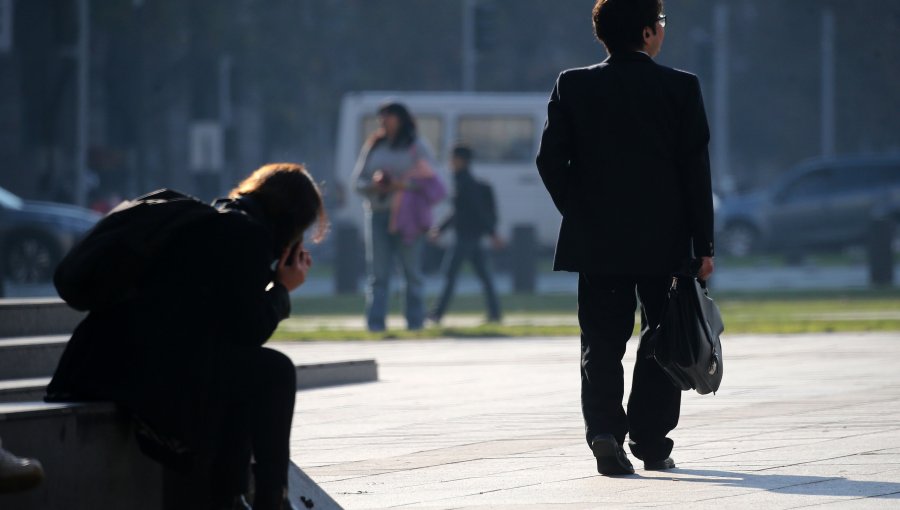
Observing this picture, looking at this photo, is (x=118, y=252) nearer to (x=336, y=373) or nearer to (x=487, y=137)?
(x=336, y=373)

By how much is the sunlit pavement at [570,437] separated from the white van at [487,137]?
57.1 ft

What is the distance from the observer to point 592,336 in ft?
21.1

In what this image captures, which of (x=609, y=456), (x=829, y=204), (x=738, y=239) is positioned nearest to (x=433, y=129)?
(x=829, y=204)

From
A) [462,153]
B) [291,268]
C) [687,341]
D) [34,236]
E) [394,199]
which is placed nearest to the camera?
[291,268]

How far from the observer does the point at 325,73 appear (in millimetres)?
48406

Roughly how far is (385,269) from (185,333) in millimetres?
10107

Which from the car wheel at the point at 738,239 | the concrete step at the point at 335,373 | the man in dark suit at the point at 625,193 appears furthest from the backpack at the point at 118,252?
the car wheel at the point at 738,239

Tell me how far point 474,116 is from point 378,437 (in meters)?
22.1

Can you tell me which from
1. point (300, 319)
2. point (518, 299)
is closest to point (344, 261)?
point (518, 299)

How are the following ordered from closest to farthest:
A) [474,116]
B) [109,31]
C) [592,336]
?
[592,336], [474,116], [109,31]

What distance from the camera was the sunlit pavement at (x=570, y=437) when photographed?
5.74 metres

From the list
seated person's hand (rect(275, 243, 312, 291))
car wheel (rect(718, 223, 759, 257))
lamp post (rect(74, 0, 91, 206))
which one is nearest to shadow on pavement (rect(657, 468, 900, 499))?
seated person's hand (rect(275, 243, 312, 291))

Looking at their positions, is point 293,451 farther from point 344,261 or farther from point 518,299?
point 344,261

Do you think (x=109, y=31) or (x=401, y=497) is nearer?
(x=401, y=497)
